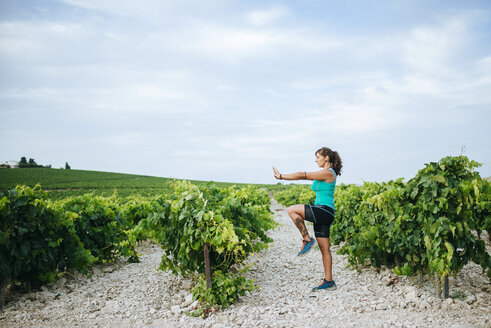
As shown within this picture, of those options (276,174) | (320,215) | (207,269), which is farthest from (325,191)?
(207,269)

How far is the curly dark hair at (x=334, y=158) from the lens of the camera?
16.4 ft

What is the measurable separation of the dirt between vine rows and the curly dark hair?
2.06 metres

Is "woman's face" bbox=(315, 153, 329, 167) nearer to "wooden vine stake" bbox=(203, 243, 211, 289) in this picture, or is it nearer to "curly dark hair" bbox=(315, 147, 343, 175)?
"curly dark hair" bbox=(315, 147, 343, 175)

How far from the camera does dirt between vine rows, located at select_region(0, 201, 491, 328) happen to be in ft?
13.5

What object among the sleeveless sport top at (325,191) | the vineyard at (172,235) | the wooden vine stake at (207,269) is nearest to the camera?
the vineyard at (172,235)

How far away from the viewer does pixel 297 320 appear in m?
4.15

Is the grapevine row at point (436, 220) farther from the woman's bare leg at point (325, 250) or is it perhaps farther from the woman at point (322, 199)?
the woman's bare leg at point (325, 250)

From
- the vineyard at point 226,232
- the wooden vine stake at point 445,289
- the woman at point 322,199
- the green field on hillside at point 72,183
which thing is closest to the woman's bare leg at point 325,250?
the woman at point 322,199

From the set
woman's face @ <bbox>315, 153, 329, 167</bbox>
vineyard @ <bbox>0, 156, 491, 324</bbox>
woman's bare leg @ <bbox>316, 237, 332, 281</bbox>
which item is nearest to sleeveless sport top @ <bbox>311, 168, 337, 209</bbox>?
woman's face @ <bbox>315, 153, 329, 167</bbox>

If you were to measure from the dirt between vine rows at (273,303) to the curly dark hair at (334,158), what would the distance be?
81.2 inches

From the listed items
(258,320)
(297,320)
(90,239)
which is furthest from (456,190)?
(90,239)

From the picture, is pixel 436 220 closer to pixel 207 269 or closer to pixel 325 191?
pixel 325 191

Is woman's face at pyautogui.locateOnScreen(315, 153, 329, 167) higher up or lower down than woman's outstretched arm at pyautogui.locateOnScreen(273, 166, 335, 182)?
higher up

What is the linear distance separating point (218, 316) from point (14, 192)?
3.69 meters
